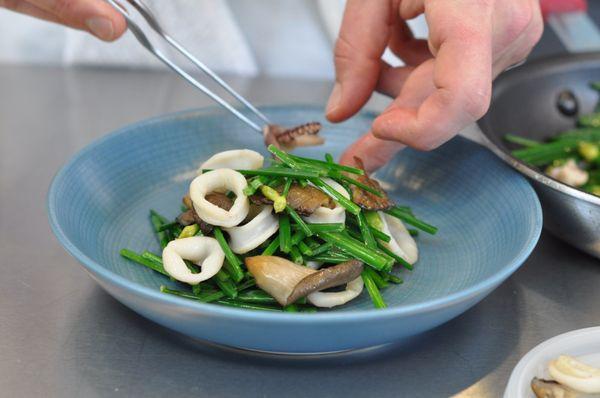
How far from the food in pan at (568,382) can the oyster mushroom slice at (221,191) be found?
477mm

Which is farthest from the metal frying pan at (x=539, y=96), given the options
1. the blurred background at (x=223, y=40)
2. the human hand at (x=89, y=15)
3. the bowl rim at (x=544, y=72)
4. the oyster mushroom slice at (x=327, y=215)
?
the human hand at (x=89, y=15)

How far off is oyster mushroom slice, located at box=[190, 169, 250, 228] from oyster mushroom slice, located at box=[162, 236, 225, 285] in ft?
0.12

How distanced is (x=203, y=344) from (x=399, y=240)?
376 mm

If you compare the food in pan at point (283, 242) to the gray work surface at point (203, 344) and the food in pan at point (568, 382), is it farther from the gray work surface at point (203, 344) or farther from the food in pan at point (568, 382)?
the food in pan at point (568, 382)

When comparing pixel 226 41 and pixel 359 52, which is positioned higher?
pixel 359 52

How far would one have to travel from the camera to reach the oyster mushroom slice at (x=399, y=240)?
1.17 m

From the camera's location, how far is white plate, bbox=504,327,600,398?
916 millimetres

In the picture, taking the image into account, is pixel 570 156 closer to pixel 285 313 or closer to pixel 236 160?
pixel 236 160

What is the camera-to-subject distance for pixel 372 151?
133cm

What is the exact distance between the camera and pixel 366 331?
35.7 inches

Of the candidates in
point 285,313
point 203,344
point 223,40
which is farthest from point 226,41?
point 285,313

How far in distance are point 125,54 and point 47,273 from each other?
1.15 metres

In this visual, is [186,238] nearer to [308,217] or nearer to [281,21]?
[308,217]

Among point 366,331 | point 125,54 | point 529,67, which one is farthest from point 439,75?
point 125,54
